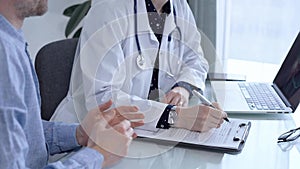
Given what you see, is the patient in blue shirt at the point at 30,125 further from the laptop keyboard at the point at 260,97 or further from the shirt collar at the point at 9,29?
the laptop keyboard at the point at 260,97

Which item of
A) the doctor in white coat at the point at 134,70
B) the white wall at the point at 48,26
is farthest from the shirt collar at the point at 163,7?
the white wall at the point at 48,26

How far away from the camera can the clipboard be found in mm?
1102

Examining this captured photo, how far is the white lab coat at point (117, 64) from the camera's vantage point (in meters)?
1.26

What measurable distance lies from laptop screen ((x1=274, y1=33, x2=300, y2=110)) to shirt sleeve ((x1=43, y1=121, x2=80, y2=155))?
2.43ft

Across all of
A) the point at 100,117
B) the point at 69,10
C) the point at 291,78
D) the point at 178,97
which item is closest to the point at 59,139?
the point at 100,117

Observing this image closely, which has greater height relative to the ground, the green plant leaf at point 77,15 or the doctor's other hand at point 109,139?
the doctor's other hand at point 109,139

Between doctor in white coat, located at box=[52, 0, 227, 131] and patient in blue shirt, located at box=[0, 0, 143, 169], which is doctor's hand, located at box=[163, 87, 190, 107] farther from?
patient in blue shirt, located at box=[0, 0, 143, 169]

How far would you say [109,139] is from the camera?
3.05ft

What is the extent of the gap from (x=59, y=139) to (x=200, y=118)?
38cm

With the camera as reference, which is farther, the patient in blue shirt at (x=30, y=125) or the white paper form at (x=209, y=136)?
the white paper form at (x=209, y=136)

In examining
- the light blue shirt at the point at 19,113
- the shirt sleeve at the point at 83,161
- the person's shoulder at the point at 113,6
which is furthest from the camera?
the person's shoulder at the point at 113,6

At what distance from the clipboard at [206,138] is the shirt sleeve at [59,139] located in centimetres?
18

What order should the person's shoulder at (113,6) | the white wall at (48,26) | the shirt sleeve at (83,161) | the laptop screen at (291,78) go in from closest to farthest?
the shirt sleeve at (83,161) < the person's shoulder at (113,6) < the laptop screen at (291,78) < the white wall at (48,26)

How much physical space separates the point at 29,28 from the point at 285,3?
5.24ft
